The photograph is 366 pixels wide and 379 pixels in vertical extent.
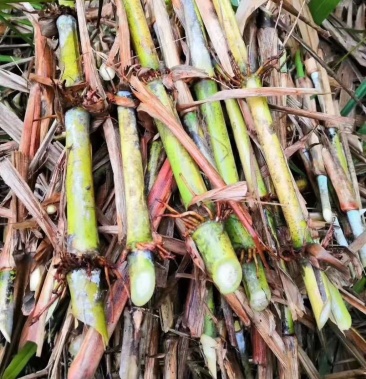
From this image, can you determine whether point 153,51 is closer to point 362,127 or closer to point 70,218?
point 70,218

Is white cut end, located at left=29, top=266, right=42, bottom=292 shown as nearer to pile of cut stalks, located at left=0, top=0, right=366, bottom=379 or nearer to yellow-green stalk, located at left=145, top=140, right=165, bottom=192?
pile of cut stalks, located at left=0, top=0, right=366, bottom=379

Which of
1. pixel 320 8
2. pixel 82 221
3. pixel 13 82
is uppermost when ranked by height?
pixel 320 8

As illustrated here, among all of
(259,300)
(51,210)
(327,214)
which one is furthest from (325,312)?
(51,210)

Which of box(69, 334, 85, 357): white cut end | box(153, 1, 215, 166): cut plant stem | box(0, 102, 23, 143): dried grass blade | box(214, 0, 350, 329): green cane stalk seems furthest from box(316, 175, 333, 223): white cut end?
box(0, 102, 23, 143): dried grass blade

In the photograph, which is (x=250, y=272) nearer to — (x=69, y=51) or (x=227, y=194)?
(x=227, y=194)

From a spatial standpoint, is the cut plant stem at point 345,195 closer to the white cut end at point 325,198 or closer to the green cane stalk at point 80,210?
the white cut end at point 325,198

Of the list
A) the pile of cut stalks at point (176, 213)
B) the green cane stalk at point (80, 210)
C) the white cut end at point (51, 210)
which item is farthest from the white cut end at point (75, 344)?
the white cut end at point (51, 210)
